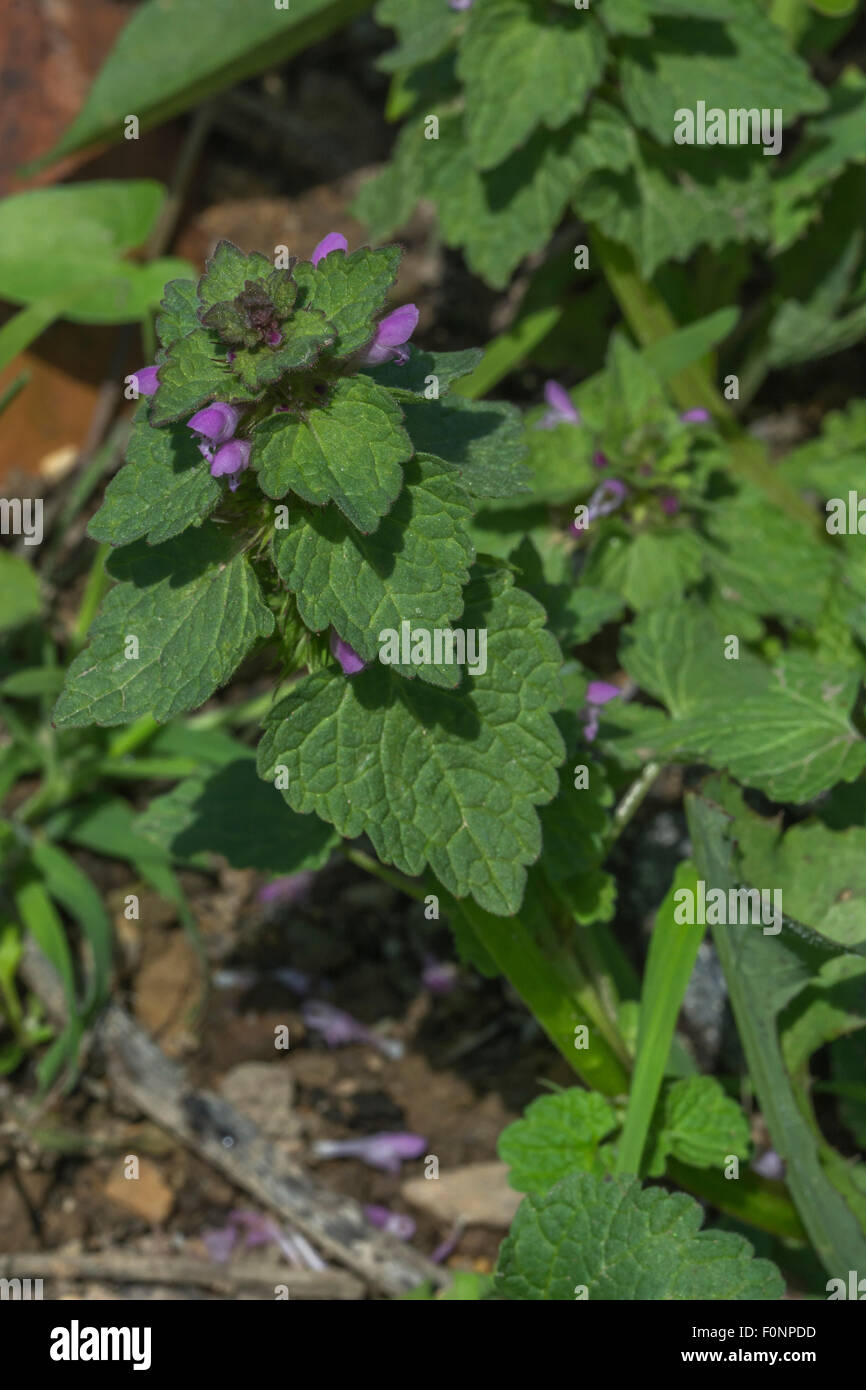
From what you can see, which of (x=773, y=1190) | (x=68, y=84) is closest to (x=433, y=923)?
(x=773, y=1190)

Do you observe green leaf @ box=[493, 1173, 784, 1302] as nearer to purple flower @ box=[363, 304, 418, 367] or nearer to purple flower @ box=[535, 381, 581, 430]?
purple flower @ box=[363, 304, 418, 367]

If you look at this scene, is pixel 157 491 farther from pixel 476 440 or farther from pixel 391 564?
pixel 476 440

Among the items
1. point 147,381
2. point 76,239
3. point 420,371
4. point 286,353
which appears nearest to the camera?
point 286,353

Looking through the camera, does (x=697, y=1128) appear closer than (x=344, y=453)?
No

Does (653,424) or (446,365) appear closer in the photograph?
(446,365)

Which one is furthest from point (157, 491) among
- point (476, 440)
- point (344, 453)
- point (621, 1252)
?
point (621, 1252)

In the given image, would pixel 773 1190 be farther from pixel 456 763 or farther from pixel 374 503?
pixel 374 503

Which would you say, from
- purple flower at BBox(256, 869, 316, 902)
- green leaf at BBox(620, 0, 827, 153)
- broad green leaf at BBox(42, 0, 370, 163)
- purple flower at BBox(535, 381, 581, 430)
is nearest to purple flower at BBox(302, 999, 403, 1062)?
purple flower at BBox(256, 869, 316, 902)
